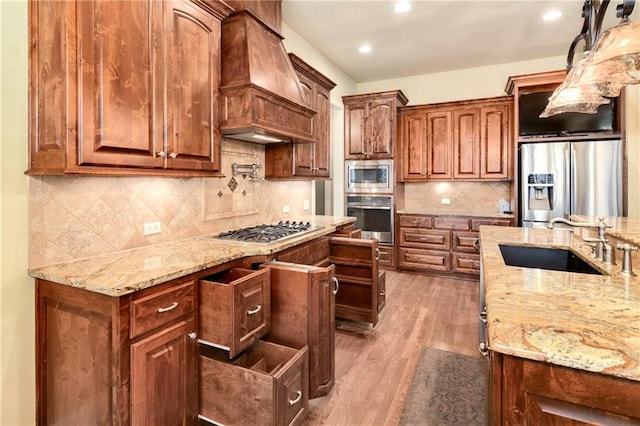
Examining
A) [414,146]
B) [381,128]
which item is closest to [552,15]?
[414,146]

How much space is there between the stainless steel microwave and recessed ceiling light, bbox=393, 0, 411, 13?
205 cm

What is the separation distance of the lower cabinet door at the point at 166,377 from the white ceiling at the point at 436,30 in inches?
120

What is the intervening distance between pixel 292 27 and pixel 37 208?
10.1ft

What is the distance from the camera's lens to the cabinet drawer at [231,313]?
5.21ft

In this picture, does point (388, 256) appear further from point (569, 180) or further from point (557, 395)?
point (557, 395)

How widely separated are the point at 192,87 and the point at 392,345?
7.85 ft

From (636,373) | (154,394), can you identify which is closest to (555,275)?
(636,373)

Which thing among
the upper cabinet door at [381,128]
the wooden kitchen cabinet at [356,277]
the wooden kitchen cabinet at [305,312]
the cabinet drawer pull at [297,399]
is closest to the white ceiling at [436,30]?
the upper cabinet door at [381,128]

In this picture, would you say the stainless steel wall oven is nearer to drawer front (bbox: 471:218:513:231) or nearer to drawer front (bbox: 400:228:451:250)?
drawer front (bbox: 400:228:451:250)

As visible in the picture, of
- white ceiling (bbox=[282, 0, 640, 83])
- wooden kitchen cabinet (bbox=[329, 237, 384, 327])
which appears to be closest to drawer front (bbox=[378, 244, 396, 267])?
wooden kitchen cabinet (bbox=[329, 237, 384, 327])

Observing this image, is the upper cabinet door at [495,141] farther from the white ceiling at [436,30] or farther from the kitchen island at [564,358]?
the kitchen island at [564,358]

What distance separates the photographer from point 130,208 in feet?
6.56

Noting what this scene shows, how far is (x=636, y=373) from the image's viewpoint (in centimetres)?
70

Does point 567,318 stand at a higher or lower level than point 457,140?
lower
